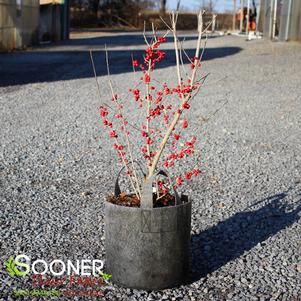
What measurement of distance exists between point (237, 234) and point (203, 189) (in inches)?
43.3

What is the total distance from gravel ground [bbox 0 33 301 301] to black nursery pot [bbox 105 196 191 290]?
9cm

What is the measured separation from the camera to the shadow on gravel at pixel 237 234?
12.5 ft

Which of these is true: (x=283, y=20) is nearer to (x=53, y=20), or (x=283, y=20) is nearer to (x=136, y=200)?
(x=53, y=20)

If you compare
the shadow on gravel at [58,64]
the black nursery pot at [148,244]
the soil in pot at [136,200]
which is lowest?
the shadow on gravel at [58,64]

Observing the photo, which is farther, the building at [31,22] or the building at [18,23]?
the building at [31,22]

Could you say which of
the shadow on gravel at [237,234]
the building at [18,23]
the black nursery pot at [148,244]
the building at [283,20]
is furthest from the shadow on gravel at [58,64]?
the black nursery pot at [148,244]

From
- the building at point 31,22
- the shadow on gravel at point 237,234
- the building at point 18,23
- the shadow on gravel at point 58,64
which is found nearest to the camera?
the shadow on gravel at point 237,234

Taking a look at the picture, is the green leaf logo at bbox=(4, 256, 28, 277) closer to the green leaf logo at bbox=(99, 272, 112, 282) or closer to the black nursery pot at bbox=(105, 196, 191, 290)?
the green leaf logo at bbox=(99, 272, 112, 282)

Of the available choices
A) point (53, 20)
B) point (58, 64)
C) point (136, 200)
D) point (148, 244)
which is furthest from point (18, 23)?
point (148, 244)

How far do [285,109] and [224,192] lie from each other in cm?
484

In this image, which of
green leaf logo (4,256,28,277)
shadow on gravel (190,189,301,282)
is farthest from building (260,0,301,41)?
green leaf logo (4,256,28,277)

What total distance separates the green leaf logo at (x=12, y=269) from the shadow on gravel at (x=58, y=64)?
9.42 metres

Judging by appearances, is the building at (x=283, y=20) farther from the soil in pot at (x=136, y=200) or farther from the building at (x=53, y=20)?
the soil in pot at (x=136, y=200)

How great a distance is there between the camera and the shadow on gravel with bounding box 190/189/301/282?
150 inches
